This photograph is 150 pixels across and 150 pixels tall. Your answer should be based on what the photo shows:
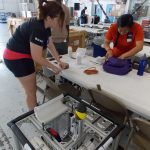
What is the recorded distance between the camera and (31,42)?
130 centimetres

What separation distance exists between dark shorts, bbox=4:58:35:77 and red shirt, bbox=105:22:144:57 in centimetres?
111

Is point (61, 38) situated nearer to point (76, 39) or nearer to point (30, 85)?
point (76, 39)

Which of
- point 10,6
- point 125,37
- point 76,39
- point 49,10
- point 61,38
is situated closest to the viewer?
point 49,10

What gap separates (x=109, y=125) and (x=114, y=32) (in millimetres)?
1393

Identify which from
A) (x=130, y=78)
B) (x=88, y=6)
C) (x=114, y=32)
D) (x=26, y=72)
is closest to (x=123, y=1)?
(x=88, y=6)

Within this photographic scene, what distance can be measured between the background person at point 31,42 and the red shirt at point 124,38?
86cm

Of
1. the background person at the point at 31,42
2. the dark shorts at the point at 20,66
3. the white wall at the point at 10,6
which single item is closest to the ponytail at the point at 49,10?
the background person at the point at 31,42

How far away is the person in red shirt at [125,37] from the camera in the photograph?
5.77 ft

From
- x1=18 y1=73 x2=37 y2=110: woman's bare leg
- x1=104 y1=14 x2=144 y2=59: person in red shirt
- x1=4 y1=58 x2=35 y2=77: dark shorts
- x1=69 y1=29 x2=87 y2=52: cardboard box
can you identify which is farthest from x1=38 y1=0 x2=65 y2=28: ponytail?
x1=69 y1=29 x2=87 y2=52: cardboard box

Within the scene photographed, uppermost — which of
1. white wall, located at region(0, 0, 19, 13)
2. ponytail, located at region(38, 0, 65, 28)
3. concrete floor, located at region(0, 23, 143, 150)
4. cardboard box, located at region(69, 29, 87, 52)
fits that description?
white wall, located at region(0, 0, 19, 13)

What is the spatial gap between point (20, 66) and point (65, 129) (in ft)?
2.49

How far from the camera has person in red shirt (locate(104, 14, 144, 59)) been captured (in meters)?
1.76

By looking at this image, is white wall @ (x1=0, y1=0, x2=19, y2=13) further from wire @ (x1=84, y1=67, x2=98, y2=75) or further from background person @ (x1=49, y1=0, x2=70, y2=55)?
wire @ (x1=84, y1=67, x2=98, y2=75)

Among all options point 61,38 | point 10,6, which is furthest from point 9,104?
A: point 10,6
